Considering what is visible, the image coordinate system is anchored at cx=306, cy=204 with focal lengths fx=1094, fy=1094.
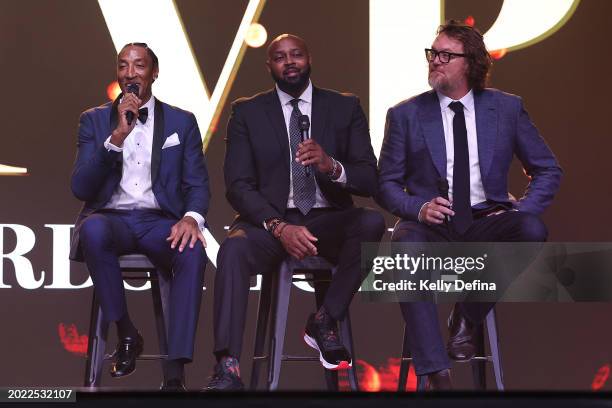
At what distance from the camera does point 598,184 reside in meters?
5.48

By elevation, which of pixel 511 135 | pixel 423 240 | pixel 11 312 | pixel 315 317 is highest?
pixel 511 135

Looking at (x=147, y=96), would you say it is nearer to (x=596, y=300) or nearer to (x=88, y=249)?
(x=88, y=249)

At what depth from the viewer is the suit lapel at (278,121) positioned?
467cm

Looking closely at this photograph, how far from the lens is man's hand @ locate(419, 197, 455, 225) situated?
4.27 meters

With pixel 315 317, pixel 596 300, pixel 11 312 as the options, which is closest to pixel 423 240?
pixel 315 317

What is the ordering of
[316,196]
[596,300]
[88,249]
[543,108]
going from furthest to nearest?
[543,108], [596,300], [316,196], [88,249]

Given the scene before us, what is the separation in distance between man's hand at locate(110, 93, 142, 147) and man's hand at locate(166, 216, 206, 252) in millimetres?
414

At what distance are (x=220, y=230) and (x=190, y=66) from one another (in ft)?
2.72

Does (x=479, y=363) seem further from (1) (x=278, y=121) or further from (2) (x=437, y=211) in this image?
(1) (x=278, y=121)

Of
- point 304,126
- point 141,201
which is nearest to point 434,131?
point 304,126

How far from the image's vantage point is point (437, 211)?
427cm

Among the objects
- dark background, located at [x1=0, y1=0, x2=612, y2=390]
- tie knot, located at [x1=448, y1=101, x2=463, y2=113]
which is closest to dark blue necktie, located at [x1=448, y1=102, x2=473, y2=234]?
tie knot, located at [x1=448, y1=101, x2=463, y2=113]

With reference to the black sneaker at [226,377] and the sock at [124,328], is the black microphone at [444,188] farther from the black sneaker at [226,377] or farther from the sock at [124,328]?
the sock at [124,328]

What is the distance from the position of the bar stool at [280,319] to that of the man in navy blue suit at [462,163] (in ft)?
1.23
